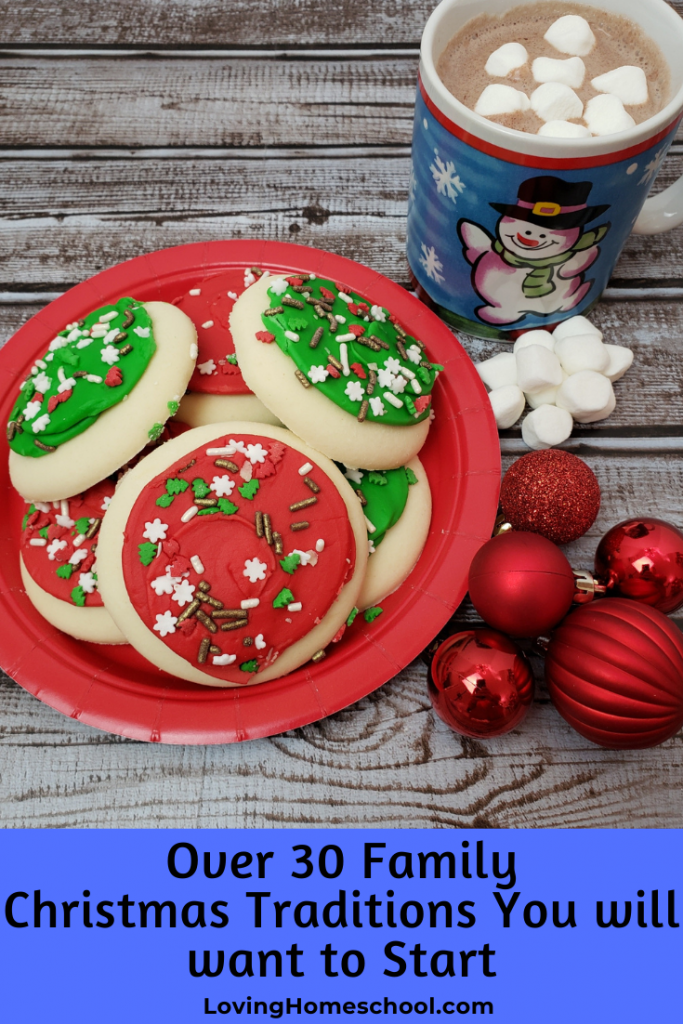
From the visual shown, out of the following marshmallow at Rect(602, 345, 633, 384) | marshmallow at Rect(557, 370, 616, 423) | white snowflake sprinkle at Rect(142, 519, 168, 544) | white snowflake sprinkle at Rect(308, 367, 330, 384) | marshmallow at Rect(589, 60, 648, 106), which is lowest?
white snowflake sprinkle at Rect(142, 519, 168, 544)

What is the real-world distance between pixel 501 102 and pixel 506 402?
0.36 meters

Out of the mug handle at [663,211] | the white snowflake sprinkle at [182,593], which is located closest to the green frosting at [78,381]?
the white snowflake sprinkle at [182,593]

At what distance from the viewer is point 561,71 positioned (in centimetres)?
87

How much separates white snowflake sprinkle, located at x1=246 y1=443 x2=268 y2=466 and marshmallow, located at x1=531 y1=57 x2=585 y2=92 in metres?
0.56

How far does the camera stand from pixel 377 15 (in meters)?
1.41

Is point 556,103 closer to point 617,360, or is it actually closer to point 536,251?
point 536,251

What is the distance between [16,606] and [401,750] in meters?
0.50

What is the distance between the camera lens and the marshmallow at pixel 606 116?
32.9 inches

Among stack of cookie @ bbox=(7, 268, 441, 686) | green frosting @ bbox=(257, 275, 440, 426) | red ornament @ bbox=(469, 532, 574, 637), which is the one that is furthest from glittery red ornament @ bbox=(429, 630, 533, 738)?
green frosting @ bbox=(257, 275, 440, 426)

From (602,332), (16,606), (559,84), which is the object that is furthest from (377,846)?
(559,84)

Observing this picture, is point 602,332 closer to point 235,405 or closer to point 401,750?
point 235,405

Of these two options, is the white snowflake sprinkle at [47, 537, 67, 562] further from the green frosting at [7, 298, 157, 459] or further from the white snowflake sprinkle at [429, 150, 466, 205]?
the white snowflake sprinkle at [429, 150, 466, 205]

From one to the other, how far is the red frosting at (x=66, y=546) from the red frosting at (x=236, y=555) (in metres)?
0.08

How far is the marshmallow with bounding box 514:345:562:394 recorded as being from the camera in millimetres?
993
